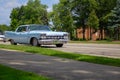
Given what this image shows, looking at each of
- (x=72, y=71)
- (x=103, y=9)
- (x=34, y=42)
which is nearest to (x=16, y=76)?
(x=72, y=71)

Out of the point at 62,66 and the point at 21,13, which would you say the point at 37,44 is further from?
the point at 21,13

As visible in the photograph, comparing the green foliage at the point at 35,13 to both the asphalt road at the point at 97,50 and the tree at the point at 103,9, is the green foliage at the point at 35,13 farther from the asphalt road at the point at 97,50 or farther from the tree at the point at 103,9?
the asphalt road at the point at 97,50

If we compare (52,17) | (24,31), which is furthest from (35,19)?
(24,31)

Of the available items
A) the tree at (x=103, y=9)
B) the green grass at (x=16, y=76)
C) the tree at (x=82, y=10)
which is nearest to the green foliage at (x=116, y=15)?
the tree at (x=82, y=10)

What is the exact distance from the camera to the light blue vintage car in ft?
81.3

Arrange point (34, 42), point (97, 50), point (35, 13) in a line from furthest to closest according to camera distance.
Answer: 1. point (35, 13)
2. point (34, 42)
3. point (97, 50)

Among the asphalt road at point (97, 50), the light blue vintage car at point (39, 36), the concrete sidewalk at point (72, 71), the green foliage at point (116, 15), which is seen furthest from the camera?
the green foliage at point (116, 15)

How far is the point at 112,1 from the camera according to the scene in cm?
7550

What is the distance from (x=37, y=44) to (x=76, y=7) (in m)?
54.0

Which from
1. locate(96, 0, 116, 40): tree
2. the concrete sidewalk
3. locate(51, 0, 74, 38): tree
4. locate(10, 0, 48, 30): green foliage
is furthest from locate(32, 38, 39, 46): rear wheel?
locate(10, 0, 48, 30): green foliage

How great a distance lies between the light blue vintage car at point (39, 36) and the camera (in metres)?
24.8

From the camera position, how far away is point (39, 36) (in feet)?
80.9

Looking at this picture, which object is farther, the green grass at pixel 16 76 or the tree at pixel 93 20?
the tree at pixel 93 20

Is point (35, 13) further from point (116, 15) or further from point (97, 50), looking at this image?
point (97, 50)
